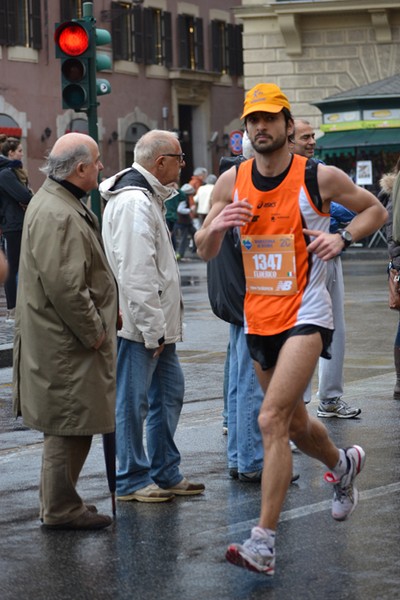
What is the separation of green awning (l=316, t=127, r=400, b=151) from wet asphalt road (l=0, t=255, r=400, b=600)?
78.4 ft

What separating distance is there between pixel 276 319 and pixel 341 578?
1.10 m

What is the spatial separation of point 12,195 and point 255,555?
34.3ft

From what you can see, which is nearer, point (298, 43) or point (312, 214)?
point (312, 214)

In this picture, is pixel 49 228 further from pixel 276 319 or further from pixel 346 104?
pixel 346 104

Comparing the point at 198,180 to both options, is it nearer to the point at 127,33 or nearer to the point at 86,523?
the point at 127,33

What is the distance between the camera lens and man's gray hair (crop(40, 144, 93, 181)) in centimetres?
677

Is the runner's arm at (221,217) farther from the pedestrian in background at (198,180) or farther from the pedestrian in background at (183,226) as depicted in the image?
the pedestrian in background at (198,180)

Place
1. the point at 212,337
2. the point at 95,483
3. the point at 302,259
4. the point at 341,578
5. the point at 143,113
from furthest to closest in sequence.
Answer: the point at 143,113, the point at 212,337, the point at 95,483, the point at 302,259, the point at 341,578

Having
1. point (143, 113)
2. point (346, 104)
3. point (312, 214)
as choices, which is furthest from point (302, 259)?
point (143, 113)

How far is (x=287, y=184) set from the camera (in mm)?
6312

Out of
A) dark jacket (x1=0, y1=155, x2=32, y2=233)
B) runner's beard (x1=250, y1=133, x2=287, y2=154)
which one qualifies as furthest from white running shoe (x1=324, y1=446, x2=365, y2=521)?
dark jacket (x1=0, y1=155, x2=32, y2=233)

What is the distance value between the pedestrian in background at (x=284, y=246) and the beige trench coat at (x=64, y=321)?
53cm

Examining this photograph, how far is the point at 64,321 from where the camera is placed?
258 inches

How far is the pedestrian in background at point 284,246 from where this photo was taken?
6133mm
